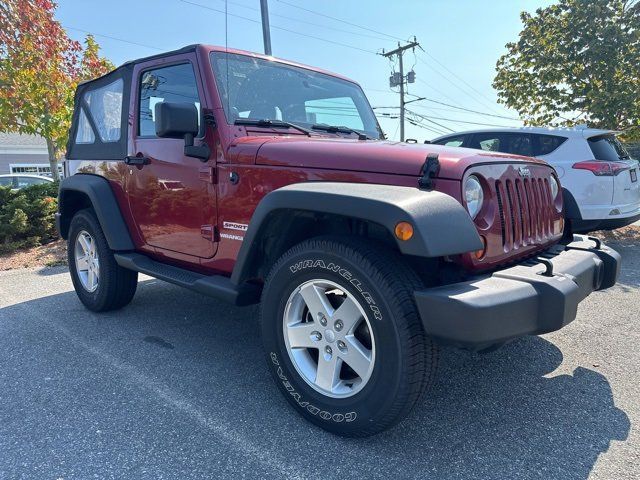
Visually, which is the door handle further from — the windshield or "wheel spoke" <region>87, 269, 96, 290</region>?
"wheel spoke" <region>87, 269, 96, 290</region>

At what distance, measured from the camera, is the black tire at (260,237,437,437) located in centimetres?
191

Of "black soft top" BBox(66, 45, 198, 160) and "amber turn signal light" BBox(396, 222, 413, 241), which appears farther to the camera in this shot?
"black soft top" BBox(66, 45, 198, 160)

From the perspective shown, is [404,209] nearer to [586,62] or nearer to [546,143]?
[546,143]

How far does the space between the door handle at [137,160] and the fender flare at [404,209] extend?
1.64 meters

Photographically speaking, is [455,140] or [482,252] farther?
[455,140]

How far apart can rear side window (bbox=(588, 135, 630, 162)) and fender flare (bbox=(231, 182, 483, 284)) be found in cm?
531

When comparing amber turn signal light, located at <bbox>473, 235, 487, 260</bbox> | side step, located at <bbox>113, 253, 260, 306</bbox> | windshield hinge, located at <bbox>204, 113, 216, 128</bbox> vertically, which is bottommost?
side step, located at <bbox>113, 253, 260, 306</bbox>

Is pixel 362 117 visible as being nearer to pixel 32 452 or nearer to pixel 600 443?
pixel 600 443

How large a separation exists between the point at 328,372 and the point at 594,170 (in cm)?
544

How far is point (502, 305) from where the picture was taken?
1.81 meters

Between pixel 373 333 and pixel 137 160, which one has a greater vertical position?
pixel 137 160

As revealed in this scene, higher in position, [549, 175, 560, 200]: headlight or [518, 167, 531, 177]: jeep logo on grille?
[518, 167, 531, 177]: jeep logo on grille

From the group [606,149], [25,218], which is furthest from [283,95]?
[25,218]

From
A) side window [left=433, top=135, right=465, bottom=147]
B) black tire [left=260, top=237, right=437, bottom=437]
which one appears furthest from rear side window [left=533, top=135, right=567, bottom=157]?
black tire [left=260, top=237, right=437, bottom=437]
